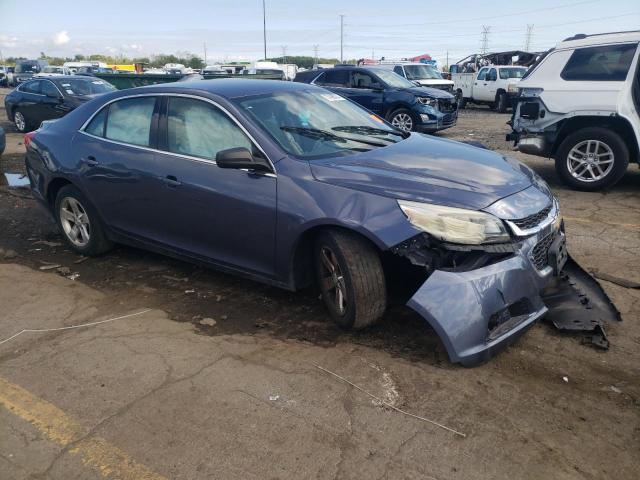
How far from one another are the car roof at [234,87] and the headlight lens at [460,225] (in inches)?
73.6

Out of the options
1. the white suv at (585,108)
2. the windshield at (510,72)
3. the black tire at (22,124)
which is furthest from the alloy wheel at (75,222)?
the windshield at (510,72)

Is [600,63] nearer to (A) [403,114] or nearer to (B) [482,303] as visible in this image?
(B) [482,303]

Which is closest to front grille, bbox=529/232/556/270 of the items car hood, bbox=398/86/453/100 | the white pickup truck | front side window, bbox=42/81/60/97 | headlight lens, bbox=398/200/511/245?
headlight lens, bbox=398/200/511/245

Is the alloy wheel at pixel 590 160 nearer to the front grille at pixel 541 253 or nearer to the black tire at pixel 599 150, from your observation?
the black tire at pixel 599 150

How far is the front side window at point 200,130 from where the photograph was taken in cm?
388

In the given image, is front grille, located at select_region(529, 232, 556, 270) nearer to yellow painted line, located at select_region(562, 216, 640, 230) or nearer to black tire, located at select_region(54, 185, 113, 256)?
yellow painted line, located at select_region(562, 216, 640, 230)

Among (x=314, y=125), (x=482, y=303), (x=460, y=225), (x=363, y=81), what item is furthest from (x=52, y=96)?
(x=482, y=303)

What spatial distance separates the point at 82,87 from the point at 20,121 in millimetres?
2725

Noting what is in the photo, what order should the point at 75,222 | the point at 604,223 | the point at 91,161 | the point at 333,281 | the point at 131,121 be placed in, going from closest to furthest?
the point at 333,281 < the point at 131,121 < the point at 91,161 < the point at 75,222 < the point at 604,223

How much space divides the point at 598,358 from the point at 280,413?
1947mm

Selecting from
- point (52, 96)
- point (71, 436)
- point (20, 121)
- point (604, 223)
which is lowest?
point (71, 436)

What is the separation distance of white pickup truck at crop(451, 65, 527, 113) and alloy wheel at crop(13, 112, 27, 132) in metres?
15.6

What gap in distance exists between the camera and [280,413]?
278 centimetres

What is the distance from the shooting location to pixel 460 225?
3.04 m
